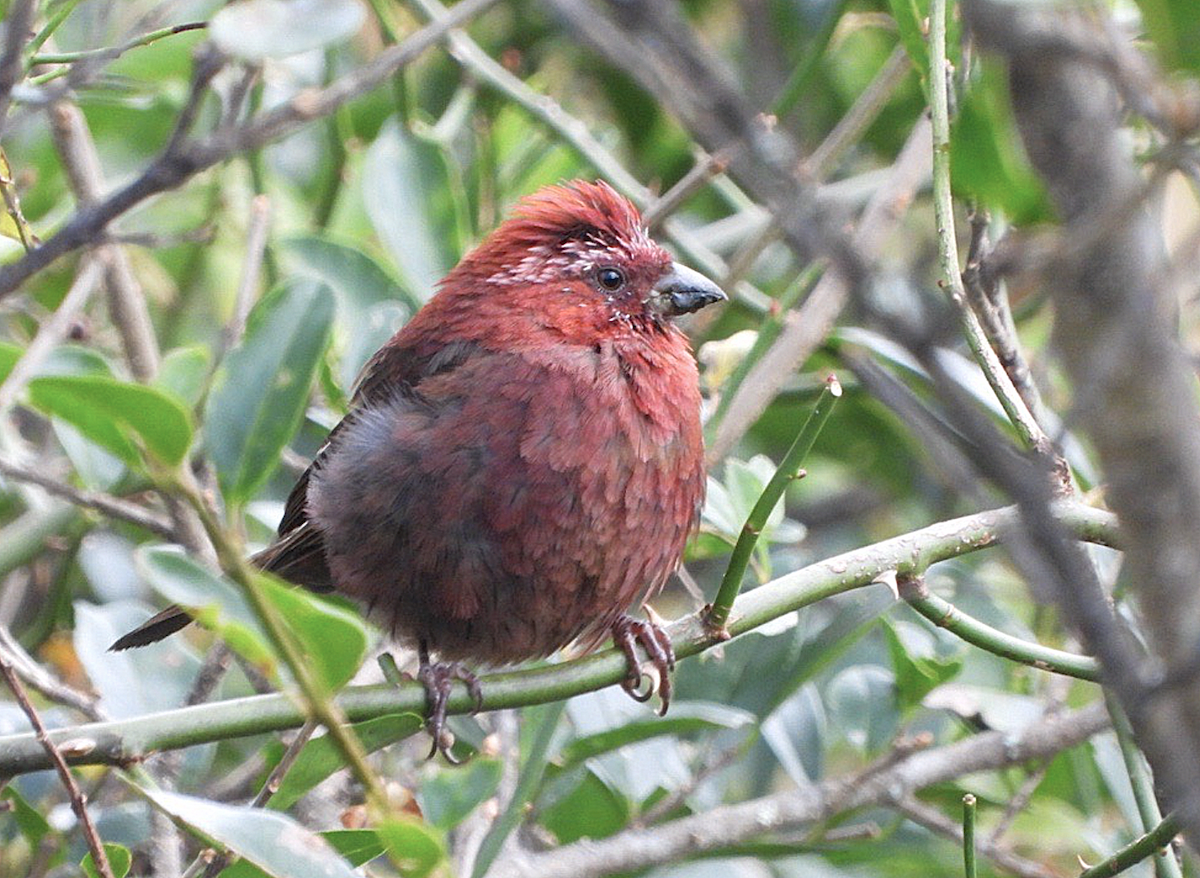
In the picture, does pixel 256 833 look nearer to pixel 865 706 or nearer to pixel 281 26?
pixel 281 26

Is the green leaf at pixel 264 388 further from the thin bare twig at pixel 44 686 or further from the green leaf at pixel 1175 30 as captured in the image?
the green leaf at pixel 1175 30

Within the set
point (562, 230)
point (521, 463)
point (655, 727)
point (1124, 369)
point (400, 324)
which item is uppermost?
point (1124, 369)

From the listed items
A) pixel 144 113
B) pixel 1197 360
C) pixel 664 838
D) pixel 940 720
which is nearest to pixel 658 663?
pixel 664 838

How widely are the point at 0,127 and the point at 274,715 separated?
899 millimetres

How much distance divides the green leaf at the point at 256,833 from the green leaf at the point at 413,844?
0.18m

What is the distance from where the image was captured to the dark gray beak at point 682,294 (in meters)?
3.83

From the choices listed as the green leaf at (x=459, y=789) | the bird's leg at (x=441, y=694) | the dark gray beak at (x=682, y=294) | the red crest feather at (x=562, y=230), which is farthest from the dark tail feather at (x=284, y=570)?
the green leaf at (x=459, y=789)

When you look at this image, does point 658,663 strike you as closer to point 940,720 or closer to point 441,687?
point 441,687

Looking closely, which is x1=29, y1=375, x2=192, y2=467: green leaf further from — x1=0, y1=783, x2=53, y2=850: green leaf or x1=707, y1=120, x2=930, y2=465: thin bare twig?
x1=707, y1=120, x2=930, y2=465: thin bare twig

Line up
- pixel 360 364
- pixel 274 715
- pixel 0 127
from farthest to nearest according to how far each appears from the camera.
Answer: pixel 360 364, pixel 274 715, pixel 0 127

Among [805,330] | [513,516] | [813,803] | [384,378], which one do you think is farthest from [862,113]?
[813,803]

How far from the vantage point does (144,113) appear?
15.8ft

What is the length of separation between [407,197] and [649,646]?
1.38 meters

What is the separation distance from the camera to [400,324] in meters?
3.89
